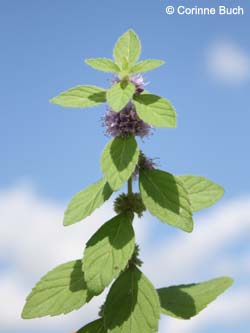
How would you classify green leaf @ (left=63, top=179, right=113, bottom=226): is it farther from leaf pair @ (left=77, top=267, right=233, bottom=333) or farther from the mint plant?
leaf pair @ (left=77, top=267, right=233, bottom=333)

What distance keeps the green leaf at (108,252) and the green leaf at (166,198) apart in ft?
0.56

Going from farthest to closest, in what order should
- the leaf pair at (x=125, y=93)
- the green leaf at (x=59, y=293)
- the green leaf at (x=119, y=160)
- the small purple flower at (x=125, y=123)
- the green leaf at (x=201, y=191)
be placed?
the green leaf at (x=201, y=191) < the green leaf at (x=59, y=293) < the small purple flower at (x=125, y=123) < the leaf pair at (x=125, y=93) < the green leaf at (x=119, y=160)

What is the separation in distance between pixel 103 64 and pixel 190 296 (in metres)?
1.21

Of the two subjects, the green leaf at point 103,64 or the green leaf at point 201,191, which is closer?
the green leaf at point 103,64

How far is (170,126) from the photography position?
8.40ft

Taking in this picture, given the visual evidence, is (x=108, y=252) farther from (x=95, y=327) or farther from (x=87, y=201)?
(x=95, y=327)

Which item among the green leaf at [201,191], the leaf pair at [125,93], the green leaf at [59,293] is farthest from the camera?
the green leaf at [201,191]

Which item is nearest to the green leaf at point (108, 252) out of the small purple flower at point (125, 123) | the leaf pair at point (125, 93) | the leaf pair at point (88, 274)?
the leaf pair at point (88, 274)

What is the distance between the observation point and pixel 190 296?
9.97 ft

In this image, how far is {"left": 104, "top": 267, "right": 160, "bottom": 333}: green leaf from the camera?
8.84 ft

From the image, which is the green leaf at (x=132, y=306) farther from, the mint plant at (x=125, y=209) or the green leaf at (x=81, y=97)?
the green leaf at (x=81, y=97)

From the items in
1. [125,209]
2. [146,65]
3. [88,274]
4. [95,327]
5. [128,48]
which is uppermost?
[128,48]

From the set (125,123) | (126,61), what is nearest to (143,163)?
(125,123)

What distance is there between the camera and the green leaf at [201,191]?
9.99 feet
